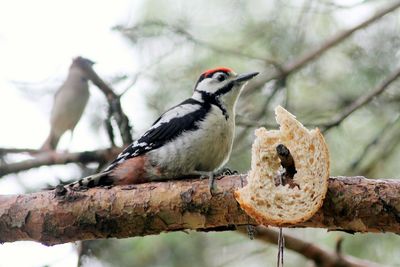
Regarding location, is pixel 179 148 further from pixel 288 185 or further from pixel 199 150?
pixel 288 185

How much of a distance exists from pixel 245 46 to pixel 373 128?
990mm

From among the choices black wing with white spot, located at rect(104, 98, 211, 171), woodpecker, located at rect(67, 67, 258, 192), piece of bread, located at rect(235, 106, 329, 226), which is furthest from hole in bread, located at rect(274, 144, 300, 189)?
black wing with white spot, located at rect(104, 98, 211, 171)

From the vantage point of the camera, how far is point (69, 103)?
4824 millimetres

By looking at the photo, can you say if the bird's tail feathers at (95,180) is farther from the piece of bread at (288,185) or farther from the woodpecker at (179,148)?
the piece of bread at (288,185)

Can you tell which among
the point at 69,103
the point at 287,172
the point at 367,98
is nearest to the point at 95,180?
the point at 287,172

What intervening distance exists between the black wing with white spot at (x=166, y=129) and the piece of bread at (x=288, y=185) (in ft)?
2.96

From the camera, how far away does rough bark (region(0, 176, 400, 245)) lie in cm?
204

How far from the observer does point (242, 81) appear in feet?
11.5

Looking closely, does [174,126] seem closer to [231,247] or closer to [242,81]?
[242,81]

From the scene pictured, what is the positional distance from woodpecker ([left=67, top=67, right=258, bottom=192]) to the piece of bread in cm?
63

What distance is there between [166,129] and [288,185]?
1.07 meters

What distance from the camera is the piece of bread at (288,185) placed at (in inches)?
80.7

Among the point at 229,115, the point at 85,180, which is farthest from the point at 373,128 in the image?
the point at 85,180

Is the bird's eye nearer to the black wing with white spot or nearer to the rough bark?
the black wing with white spot
